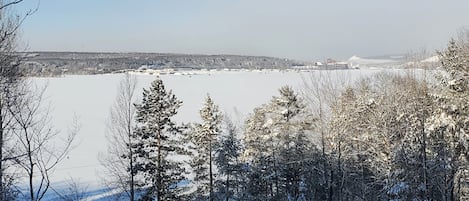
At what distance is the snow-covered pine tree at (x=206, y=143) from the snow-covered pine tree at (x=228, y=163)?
61 cm

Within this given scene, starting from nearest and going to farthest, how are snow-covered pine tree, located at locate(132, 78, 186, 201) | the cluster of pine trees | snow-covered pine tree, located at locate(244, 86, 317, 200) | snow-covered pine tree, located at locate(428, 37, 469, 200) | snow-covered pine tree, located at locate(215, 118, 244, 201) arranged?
1. snow-covered pine tree, located at locate(428, 37, 469, 200)
2. the cluster of pine trees
3. snow-covered pine tree, located at locate(132, 78, 186, 201)
4. snow-covered pine tree, located at locate(244, 86, 317, 200)
5. snow-covered pine tree, located at locate(215, 118, 244, 201)

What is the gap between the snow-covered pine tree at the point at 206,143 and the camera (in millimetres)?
24078

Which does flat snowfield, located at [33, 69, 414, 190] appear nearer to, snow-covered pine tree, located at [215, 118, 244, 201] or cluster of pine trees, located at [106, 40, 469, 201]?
cluster of pine trees, located at [106, 40, 469, 201]

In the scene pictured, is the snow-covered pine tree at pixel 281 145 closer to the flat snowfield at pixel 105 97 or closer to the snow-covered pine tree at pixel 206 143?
the flat snowfield at pixel 105 97

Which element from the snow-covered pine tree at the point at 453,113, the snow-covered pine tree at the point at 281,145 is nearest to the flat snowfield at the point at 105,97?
the snow-covered pine tree at the point at 281,145

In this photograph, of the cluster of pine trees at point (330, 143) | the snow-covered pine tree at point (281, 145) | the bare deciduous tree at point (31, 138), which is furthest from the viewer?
the snow-covered pine tree at point (281, 145)

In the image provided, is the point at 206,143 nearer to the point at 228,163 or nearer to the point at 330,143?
the point at 228,163

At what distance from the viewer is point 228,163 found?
84.2 feet

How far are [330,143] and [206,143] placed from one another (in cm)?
708

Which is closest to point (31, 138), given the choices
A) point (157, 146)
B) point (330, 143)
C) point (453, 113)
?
point (157, 146)

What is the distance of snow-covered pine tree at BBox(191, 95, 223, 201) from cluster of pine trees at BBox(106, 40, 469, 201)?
0.18 feet

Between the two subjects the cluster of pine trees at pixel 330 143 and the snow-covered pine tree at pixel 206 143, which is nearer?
the cluster of pine trees at pixel 330 143

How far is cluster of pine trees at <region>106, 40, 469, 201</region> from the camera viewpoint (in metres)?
16.2

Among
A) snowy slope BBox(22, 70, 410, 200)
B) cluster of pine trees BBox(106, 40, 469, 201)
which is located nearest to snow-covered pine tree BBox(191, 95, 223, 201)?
cluster of pine trees BBox(106, 40, 469, 201)
